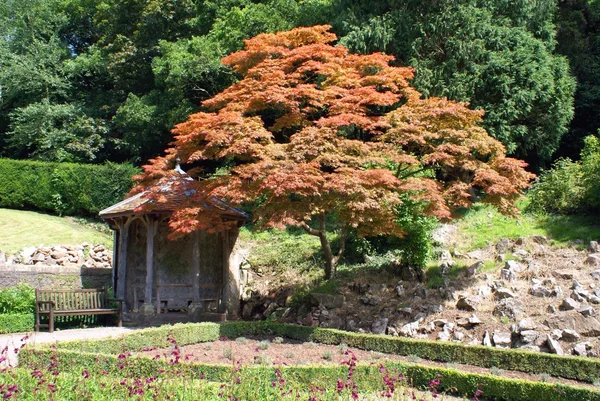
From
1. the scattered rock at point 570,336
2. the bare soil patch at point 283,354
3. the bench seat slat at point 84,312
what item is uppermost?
the bench seat slat at point 84,312

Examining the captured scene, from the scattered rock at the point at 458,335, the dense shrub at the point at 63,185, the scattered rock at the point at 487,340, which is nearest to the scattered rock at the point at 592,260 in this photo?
the scattered rock at the point at 487,340

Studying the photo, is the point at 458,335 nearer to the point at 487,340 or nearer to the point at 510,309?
the point at 487,340

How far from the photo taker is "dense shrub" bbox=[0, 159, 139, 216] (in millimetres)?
25781

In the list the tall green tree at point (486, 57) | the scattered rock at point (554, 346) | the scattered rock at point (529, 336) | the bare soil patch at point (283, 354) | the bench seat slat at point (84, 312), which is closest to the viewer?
the bare soil patch at point (283, 354)

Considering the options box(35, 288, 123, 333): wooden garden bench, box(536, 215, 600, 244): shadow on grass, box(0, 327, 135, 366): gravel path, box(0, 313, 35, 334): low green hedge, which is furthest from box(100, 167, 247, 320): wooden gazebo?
box(536, 215, 600, 244): shadow on grass

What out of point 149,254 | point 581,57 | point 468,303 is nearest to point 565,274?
point 468,303

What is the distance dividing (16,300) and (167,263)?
3867mm

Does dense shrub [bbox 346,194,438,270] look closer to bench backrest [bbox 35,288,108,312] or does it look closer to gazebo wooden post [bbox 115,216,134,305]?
gazebo wooden post [bbox 115,216,134,305]

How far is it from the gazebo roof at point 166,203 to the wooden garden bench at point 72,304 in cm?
220

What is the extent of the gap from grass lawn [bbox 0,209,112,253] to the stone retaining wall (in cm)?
532

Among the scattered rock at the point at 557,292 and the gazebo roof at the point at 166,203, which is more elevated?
the gazebo roof at the point at 166,203

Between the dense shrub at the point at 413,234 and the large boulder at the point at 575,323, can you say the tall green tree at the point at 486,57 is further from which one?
the large boulder at the point at 575,323

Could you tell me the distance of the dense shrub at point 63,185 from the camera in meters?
25.8

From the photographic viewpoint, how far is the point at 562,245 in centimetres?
1595
